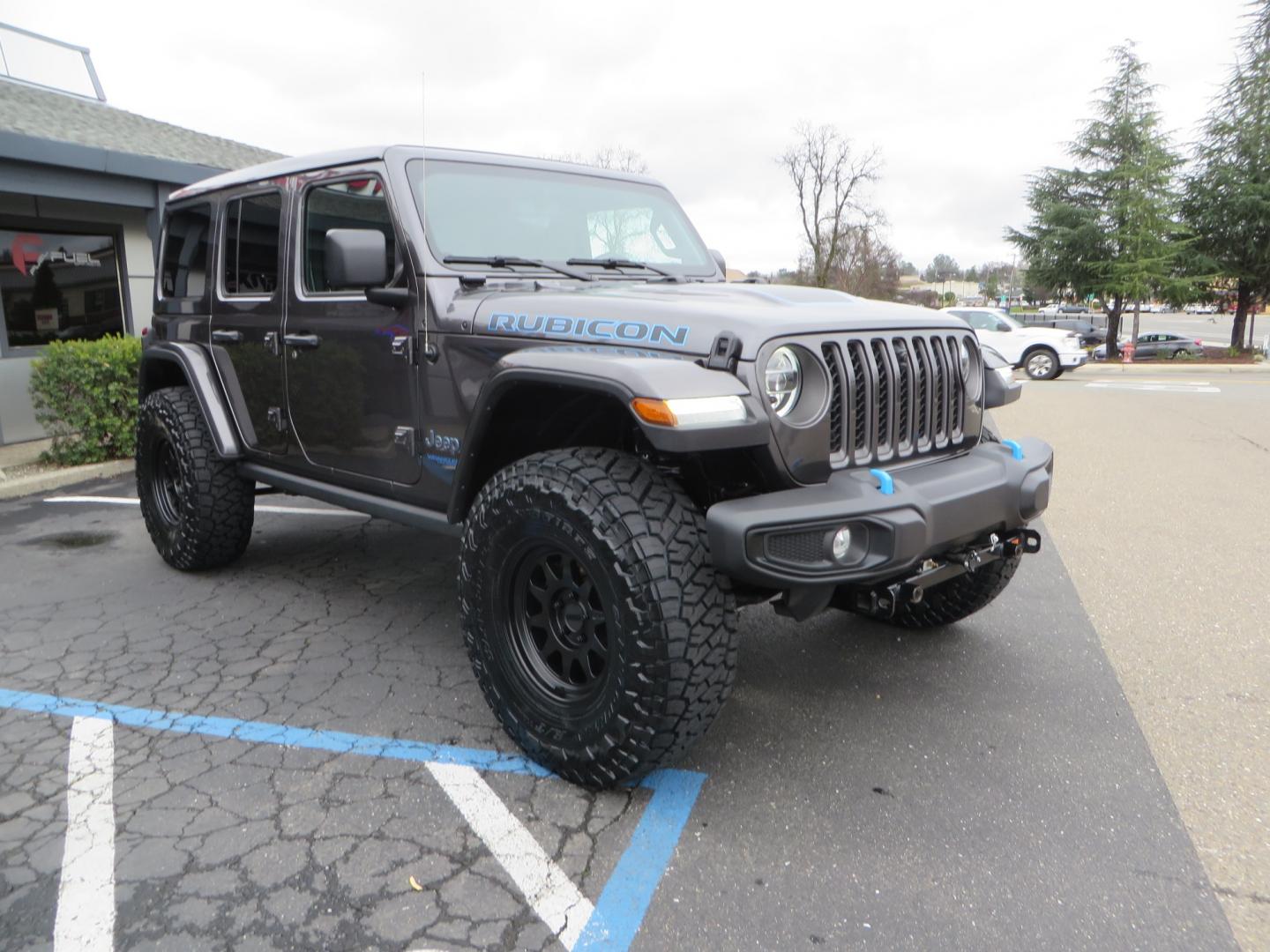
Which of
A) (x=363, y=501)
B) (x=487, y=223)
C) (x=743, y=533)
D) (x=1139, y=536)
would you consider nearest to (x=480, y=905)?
(x=743, y=533)

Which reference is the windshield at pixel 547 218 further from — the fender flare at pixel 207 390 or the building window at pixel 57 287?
the building window at pixel 57 287

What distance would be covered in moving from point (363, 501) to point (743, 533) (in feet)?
6.45

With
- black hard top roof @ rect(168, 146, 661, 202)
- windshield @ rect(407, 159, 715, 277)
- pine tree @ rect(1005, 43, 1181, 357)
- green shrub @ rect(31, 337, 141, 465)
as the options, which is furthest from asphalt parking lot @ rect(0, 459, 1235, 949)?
pine tree @ rect(1005, 43, 1181, 357)

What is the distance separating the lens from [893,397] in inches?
108

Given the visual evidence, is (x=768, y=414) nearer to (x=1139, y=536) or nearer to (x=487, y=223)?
(x=487, y=223)

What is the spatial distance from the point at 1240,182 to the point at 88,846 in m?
31.4

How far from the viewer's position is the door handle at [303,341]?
3.73 m

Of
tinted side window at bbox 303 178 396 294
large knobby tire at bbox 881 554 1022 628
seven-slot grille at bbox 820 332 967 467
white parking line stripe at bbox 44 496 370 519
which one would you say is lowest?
white parking line stripe at bbox 44 496 370 519

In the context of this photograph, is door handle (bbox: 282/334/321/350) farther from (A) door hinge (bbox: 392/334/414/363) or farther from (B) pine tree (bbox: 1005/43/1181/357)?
(B) pine tree (bbox: 1005/43/1181/357)

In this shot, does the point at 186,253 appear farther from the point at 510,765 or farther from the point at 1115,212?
the point at 1115,212

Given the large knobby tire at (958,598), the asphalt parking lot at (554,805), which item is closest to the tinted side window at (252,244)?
the asphalt parking lot at (554,805)

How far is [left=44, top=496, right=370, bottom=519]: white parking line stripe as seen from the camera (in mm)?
6262

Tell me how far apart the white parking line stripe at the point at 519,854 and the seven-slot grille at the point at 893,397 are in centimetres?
137

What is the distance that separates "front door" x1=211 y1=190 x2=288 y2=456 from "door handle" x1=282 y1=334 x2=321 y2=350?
10 cm
